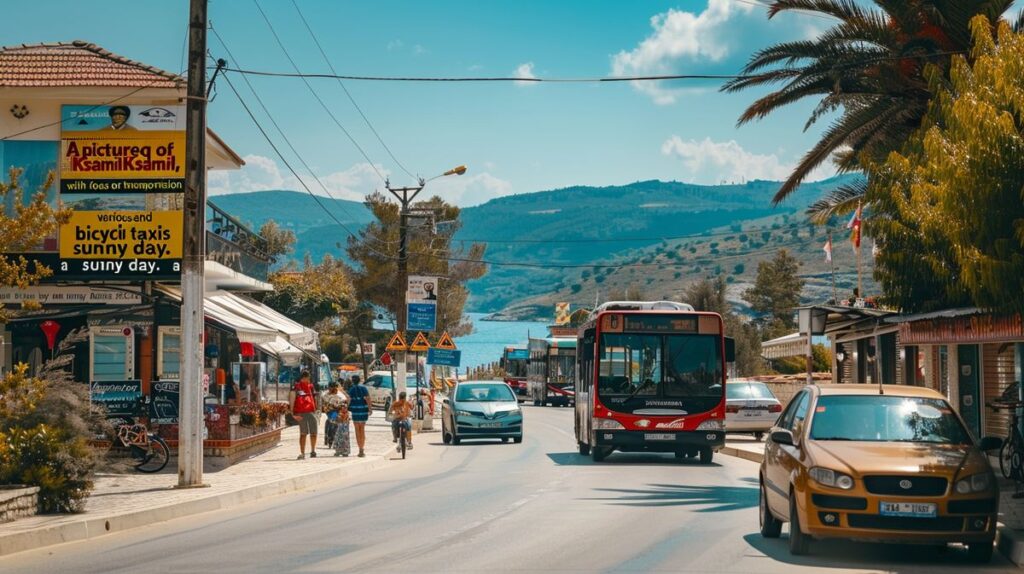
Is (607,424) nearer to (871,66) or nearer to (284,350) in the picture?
(871,66)

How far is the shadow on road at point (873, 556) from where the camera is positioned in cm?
1188

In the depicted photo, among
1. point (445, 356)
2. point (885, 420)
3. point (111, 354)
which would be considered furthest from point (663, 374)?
point (445, 356)

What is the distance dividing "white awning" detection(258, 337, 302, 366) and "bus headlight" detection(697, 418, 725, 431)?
47.6ft

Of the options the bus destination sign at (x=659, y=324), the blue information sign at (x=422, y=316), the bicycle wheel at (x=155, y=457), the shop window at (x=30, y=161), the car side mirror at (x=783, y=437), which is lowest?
the bicycle wheel at (x=155, y=457)

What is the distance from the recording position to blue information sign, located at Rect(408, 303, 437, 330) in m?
44.0

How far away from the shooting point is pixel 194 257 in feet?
63.9

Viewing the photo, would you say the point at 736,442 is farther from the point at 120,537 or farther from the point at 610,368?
the point at 120,537

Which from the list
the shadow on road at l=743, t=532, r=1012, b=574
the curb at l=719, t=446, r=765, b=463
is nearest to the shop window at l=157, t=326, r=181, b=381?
the curb at l=719, t=446, r=765, b=463

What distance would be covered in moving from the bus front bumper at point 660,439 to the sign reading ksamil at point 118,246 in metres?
9.58

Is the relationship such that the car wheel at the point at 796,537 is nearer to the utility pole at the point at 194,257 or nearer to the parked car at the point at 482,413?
the utility pole at the point at 194,257

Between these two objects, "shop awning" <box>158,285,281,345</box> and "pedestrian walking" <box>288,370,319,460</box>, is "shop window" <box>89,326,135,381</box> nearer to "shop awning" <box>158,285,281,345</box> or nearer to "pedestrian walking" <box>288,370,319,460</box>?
"shop awning" <box>158,285,281,345</box>

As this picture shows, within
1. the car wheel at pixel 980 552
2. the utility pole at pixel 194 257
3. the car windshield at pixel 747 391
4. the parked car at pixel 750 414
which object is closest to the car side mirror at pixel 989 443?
the car wheel at pixel 980 552

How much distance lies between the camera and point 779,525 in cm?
1382

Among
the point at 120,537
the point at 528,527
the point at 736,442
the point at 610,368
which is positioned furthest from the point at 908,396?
the point at 736,442
